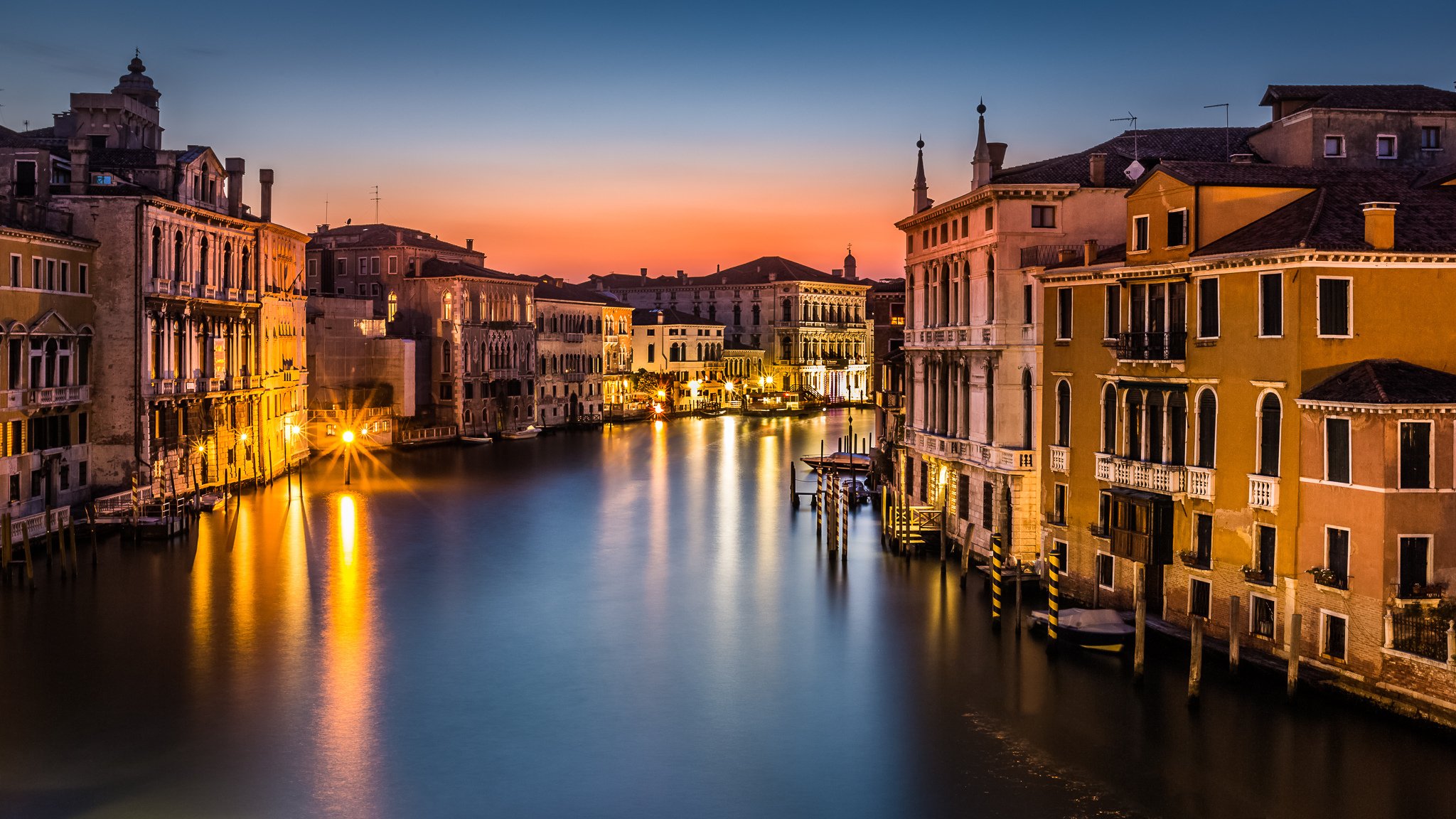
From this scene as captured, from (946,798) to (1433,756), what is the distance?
15.0ft

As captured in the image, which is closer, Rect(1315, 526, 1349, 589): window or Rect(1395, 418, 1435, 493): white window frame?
Rect(1395, 418, 1435, 493): white window frame

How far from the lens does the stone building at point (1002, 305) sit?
19.8 m

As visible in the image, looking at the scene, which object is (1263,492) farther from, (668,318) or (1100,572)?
(668,318)

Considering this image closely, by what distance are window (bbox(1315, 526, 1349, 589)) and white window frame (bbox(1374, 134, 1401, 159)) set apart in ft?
28.4

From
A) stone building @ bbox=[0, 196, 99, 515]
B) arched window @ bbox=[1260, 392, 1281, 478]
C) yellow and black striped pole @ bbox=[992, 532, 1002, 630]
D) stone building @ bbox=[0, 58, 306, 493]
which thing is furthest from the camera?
stone building @ bbox=[0, 58, 306, 493]

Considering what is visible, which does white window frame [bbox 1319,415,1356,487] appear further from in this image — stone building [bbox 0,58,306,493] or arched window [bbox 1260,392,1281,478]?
stone building [bbox 0,58,306,493]

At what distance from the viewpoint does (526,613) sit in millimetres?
19062

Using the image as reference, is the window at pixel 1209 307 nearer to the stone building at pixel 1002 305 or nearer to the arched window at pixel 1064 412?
the stone building at pixel 1002 305

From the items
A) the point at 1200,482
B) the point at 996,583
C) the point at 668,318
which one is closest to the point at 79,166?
the point at 996,583

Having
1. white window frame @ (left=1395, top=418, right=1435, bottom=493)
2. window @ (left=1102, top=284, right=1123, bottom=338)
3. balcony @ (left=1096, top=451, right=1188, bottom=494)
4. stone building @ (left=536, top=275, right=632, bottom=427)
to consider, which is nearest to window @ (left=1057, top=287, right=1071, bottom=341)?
window @ (left=1102, top=284, right=1123, bottom=338)

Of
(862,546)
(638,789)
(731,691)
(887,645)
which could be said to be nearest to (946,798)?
(638,789)

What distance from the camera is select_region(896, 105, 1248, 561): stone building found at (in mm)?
19812

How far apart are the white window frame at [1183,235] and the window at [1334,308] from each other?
7.32 ft

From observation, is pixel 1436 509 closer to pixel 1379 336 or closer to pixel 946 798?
pixel 1379 336
